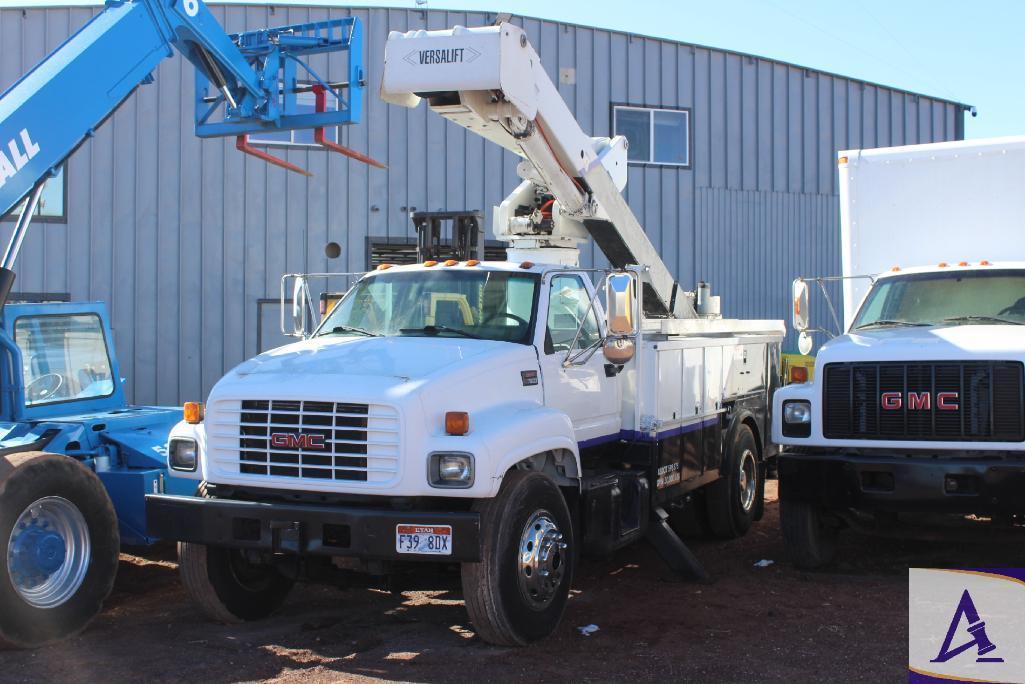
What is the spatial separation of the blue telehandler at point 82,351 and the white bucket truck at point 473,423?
68 centimetres

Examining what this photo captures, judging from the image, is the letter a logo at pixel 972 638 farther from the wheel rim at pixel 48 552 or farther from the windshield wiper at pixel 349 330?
the wheel rim at pixel 48 552

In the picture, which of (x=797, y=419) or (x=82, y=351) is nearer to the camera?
(x=797, y=419)

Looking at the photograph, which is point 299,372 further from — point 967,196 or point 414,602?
point 967,196

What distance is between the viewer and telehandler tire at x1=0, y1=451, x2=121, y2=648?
5.96 m

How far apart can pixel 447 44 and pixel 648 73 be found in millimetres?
10127

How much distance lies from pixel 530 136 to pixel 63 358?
391cm

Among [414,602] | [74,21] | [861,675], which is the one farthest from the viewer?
[74,21]

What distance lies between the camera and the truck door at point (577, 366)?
6793 mm

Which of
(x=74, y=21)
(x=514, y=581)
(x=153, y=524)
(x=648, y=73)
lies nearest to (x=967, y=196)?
(x=514, y=581)

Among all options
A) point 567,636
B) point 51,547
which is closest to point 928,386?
point 567,636

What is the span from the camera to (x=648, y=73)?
56.2ft

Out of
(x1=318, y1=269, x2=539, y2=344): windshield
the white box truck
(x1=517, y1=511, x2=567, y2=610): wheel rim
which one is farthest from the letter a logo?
(x1=318, y1=269, x2=539, y2=344): windshield

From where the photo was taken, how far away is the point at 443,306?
7.03m

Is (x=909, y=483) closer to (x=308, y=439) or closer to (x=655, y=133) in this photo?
(x=308, y=439)
